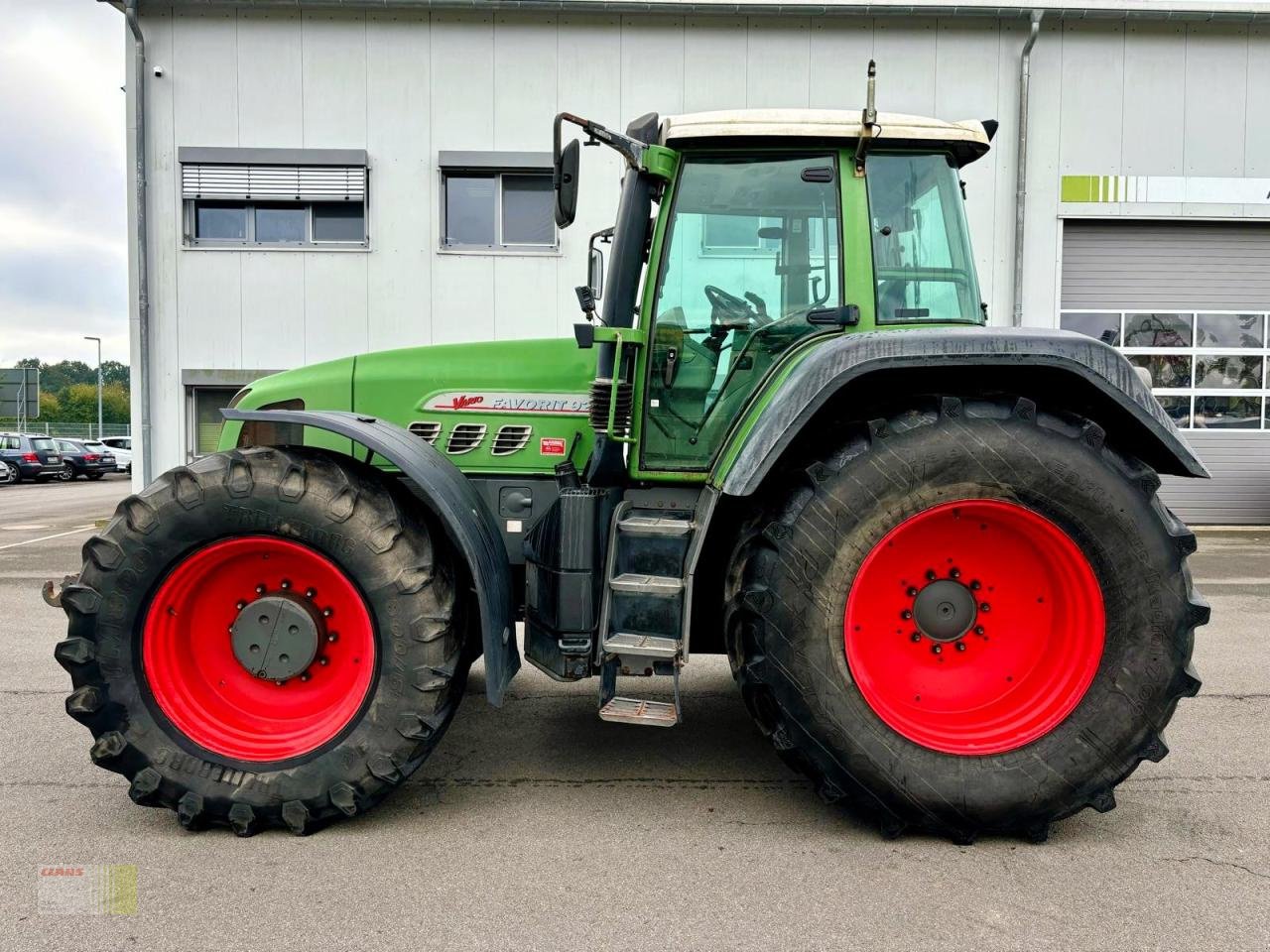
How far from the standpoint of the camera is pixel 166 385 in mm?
9914

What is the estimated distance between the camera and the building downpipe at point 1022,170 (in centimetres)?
969

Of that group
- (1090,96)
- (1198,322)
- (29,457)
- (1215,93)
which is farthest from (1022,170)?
(29,457)

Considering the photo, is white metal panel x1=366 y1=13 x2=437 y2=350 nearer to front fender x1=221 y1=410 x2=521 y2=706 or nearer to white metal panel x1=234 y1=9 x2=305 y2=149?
white metal panel x1=234 y1=9 x2=305 y2=149

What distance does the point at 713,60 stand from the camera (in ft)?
32.1

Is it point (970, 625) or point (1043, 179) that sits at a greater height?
point (1043, 179)

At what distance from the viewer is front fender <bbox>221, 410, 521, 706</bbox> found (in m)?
2.76

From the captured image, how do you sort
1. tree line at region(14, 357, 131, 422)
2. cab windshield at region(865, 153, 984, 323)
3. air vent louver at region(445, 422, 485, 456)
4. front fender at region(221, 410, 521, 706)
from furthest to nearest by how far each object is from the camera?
tree line at region(14, 357, 131, 422) < air vent louver at region(445, 422, 485, 456) < cab windshield at region(865, 153, 984, 323) < front fender at region(221, 410, 521, 706)

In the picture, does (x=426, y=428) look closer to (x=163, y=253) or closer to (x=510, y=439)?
(x=510, y=439)

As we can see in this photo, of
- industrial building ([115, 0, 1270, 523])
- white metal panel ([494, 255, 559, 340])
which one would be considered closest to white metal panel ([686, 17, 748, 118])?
industrial building ([115, 0, 1270, 523])

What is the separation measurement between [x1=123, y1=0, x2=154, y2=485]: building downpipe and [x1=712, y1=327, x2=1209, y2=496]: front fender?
9.29 m

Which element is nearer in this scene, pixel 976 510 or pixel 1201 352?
pixel 976 510

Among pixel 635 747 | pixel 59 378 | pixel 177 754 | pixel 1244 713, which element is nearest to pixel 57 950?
pixel 177 754

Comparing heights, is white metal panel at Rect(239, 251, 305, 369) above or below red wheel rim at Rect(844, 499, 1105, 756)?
above

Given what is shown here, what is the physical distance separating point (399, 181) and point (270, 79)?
1813 mm
